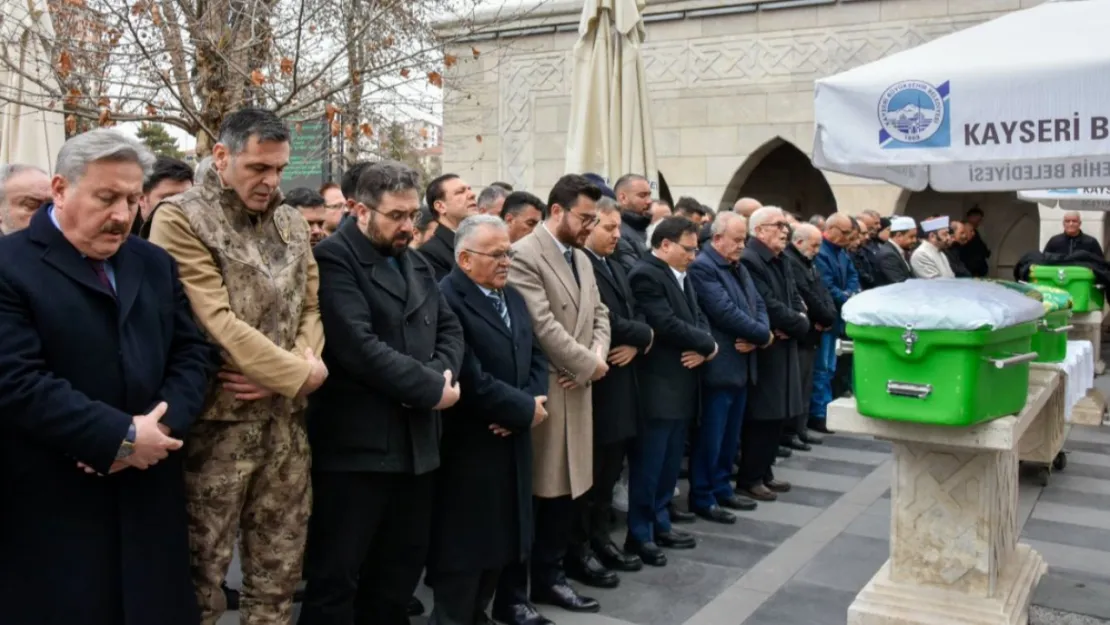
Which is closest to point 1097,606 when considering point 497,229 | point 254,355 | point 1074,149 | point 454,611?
point 1074,149

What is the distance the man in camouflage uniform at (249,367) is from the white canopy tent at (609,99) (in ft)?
19.1

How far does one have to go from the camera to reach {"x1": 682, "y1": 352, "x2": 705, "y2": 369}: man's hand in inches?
215

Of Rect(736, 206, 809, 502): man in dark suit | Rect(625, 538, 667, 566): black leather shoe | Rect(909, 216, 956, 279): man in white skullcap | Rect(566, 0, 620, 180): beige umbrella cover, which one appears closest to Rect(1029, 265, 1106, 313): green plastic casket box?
Rect(909, 216, 956, 279): man in white skullcap

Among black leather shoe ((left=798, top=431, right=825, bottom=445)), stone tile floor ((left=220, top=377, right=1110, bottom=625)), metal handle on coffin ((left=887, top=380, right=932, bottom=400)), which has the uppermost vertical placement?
metal handle on coffin ((left=887, top=380, right=932, bottom=400))

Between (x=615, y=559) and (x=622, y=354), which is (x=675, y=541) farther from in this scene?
(x=622, y=354)

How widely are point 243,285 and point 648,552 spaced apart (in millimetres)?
2924

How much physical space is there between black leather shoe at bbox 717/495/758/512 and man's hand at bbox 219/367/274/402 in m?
3.97

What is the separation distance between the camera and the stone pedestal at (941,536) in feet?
13.4

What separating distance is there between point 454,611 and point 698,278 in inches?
114

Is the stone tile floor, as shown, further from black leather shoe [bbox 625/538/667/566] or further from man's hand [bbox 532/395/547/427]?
man's hand [bbox 532/395/547/427]

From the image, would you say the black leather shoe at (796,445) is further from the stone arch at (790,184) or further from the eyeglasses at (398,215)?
the stone arch at (790,184)

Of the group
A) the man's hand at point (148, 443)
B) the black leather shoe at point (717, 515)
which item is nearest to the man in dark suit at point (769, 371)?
the black leather shoe at point (717, 515)

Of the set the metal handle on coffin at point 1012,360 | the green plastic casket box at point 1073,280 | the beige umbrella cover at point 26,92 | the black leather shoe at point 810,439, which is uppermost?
the beige umbrella cover at point 26,92

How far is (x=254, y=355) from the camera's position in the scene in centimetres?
309
